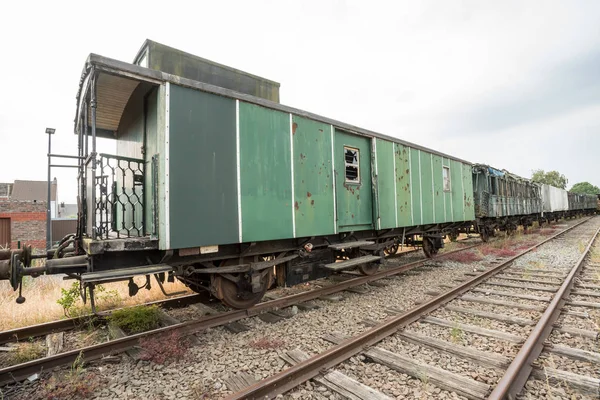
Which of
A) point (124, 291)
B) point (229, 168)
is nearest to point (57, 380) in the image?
point (229, 168)

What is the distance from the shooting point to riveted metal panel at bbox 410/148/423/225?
871 cm

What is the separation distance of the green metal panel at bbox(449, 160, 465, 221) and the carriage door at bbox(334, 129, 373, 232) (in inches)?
202

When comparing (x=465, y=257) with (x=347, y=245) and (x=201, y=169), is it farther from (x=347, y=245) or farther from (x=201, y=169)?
(x=201, y=169)

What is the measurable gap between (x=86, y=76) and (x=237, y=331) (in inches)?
156

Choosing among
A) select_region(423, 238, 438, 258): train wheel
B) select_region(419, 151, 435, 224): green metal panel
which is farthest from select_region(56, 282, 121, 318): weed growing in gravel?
select_region(423, 238, 438, 258): train wheel

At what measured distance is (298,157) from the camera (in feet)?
18.4

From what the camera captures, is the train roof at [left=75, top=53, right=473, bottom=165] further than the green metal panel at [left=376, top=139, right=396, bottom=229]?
No

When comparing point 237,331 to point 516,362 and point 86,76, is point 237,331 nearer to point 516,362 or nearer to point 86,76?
point 516,362

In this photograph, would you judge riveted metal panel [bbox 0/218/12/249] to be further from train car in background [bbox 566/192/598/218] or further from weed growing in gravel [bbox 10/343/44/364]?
train car in background [bbox 566/192/598/218]

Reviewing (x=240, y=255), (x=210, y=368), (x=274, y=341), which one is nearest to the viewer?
(x=210, y=368)

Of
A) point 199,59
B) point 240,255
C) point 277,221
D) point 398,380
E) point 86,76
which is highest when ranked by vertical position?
point 199,59

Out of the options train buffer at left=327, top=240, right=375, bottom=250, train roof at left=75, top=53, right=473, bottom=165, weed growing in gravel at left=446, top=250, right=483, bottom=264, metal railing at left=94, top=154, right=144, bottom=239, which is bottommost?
weed growing in gravel at left=446, top=250, right=483, bottom=264

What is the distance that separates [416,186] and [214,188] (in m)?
6.38

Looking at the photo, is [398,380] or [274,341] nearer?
[398,380]
